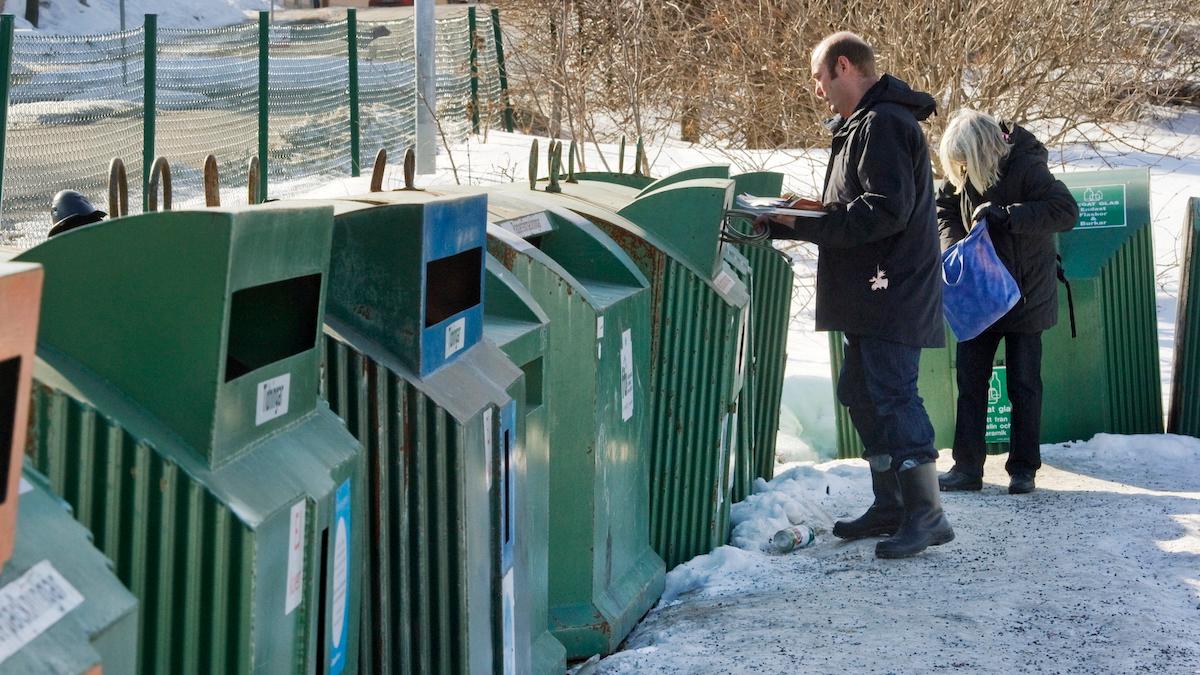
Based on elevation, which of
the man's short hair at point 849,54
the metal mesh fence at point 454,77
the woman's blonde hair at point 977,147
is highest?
the metal mesh fence at point 454,77

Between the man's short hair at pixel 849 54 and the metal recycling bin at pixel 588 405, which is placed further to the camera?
the man's short hair at pixel 849 54

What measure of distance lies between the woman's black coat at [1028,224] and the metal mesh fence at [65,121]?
5301 millimetres

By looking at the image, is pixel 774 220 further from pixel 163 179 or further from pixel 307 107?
pixel 307 107

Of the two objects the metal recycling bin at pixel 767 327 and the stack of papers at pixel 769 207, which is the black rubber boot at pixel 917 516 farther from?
the metal recycling bin at pixel 767 327

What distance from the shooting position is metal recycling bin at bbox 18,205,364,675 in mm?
1706

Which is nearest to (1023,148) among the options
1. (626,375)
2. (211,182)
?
(626,375)

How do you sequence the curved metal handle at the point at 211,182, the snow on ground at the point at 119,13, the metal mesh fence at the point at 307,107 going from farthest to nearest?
1. the snow on ground at the point at 119,13
2. the metal mesh fence at the point at 307,107
3. the curved metal handle at the point at 211,182

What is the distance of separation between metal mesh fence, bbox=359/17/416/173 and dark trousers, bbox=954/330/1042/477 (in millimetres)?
7959

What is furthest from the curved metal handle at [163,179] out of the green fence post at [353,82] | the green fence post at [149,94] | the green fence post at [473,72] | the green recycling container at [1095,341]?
the green fence post at [473,72]

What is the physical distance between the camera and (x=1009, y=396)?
5.55 m

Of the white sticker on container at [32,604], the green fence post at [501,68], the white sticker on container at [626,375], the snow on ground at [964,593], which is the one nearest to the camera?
the white sticker on container at [32,604]

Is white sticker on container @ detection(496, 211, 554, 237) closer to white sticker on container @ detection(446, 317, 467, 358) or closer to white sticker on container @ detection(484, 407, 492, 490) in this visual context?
white sticker on container @ detection(446, 317, 467, 358)

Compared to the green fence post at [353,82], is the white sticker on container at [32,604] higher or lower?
lower

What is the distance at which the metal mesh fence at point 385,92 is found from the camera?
13062mm
